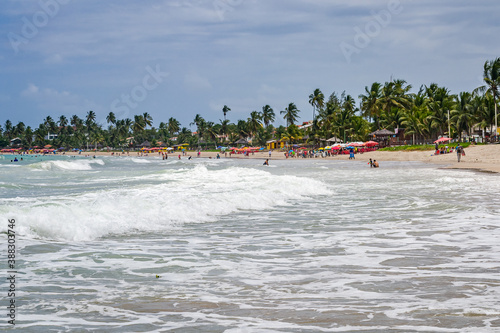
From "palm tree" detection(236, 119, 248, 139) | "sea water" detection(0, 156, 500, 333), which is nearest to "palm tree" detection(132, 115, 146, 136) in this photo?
"palm tree" detection(236, 119, 248, 139)

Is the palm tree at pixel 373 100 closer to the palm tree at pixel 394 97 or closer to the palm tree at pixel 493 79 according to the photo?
the palm tree at pixel 394 97

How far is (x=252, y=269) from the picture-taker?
6.95 metres

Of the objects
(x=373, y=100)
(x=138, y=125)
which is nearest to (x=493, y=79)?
(x=373, y=100)

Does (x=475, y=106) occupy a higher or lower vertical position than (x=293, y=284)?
higher

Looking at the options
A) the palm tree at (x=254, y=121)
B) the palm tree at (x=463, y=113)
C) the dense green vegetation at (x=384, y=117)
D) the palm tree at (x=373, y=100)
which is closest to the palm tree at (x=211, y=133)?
the dense green vegetation at (x=384, y=117)

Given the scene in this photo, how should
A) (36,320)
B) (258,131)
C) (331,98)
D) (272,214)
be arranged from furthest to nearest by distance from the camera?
(258,131), (331,98), (272,214), (36,320)

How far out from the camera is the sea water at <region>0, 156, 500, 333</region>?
15.9 ft

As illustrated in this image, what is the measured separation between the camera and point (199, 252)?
8.12m

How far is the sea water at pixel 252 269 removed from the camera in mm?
4848

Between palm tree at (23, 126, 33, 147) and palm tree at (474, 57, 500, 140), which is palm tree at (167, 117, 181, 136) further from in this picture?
palm tree at (474, 57, 500, 140)

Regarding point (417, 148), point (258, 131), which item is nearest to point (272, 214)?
point (417, 148)

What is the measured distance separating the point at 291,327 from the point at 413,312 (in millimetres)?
1304

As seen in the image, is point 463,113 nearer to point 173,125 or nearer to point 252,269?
point 252,269

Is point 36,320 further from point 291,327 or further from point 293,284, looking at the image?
point 293,284
